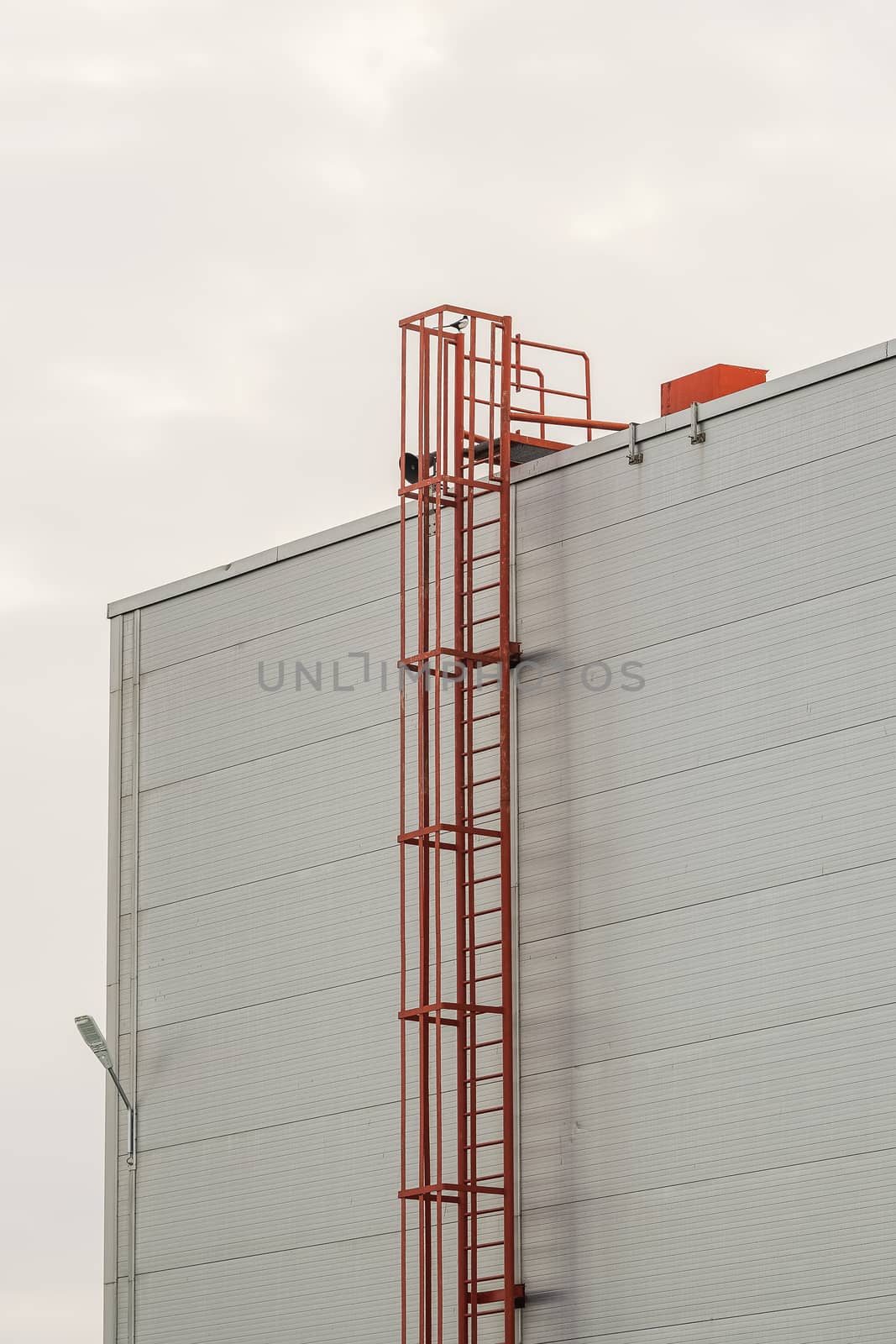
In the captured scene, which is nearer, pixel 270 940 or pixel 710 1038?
pixel 710 1038

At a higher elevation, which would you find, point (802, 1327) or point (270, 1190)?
point (270, 1190)

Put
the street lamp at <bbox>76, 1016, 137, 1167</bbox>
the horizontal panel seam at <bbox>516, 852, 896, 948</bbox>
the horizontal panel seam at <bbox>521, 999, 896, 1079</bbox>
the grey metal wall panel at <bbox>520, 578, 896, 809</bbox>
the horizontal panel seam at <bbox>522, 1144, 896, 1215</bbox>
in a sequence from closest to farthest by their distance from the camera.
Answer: the horizontal panel seam at <bbox>522, 1144, 896, 1215</bbox>, the horizontal panel seam at <bbox>521, 999, 896, 1079</bbox>, the horizontal panel seam at <bbox>516, 852, 896, 948</bbox>, the grey metal wall panel at <bbox>520, 578, 896, 809</bbox>, the street lamp at <bbox>76, 1016, 137, 1167</bbox>

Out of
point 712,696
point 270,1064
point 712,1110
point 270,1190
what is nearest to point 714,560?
point 712,696

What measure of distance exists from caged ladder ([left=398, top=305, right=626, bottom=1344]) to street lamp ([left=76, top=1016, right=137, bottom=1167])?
15.4ft

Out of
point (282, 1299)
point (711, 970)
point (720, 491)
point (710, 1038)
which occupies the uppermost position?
point (720, 491)

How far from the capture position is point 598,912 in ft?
91.3

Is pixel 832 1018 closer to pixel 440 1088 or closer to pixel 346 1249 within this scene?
pixel 440 1088

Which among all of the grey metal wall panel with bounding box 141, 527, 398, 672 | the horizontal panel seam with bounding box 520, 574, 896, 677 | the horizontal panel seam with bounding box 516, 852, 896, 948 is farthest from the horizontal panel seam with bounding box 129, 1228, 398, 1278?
the grey metal wall panel with bounding box 141, 527, 398, 672

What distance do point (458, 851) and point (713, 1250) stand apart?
548 centimetres

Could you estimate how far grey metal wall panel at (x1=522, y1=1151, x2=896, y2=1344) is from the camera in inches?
966

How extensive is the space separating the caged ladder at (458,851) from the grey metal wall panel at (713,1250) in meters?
0.58

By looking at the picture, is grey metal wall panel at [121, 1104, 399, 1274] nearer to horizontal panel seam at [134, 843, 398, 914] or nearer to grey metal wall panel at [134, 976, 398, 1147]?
grey metal wall panel at [134, 976, 398, 1147]

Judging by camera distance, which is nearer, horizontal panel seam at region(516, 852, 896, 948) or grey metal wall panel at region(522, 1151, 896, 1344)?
grey metal wall panel at region(522, 1151, 896, 1344)

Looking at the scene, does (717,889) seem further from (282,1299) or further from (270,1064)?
(282,1299)
